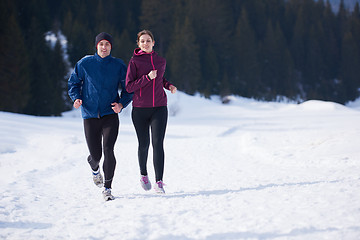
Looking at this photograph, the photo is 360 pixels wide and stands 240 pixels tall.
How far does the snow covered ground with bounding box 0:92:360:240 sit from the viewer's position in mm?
2840

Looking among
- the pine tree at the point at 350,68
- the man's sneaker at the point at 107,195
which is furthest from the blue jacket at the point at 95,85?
the pine tree at the point at 350,68

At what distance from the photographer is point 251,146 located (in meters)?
8.49

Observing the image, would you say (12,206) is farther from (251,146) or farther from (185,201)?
(251,146)

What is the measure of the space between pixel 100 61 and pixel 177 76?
35077 millimetres

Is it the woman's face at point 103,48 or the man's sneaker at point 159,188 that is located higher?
the woman's face at point 103,48

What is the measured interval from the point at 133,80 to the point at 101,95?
0.40 metres

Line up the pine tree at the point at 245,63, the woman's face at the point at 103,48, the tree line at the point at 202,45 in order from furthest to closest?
the pine tree at the point at 245,63
the tree line at the point at 202,45
the woman's face at the point at 103,48

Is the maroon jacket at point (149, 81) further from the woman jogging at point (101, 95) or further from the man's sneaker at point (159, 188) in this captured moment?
the man's sneaker at point (159, 188)

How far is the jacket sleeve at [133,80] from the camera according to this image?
3.83 m

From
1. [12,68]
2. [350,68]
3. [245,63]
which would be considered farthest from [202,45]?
[12,68]

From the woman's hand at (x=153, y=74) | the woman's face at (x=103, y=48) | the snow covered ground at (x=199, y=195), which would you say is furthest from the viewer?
the woman's face at (x=103, y=48)

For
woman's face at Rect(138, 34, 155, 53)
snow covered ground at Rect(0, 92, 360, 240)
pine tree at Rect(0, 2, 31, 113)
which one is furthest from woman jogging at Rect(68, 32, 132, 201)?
pine tree at Rect(0, 2, 31, 113)

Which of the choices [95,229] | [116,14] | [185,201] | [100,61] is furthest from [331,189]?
[116,14]

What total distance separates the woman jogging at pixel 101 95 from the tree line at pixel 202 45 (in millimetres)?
20971
